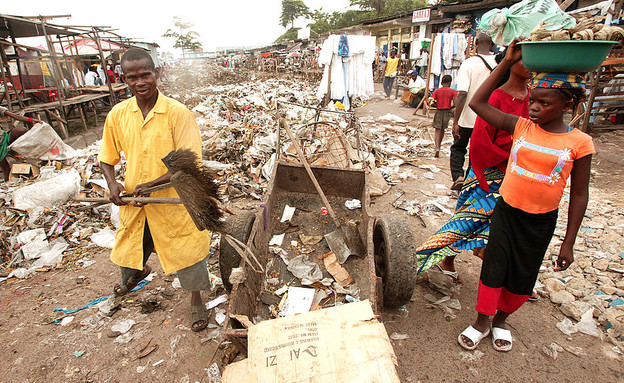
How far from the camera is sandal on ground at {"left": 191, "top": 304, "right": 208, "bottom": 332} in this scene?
2633 millimetres

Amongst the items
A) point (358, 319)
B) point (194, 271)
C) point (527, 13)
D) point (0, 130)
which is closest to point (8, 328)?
point (194, 271)

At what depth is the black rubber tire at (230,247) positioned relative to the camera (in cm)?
265

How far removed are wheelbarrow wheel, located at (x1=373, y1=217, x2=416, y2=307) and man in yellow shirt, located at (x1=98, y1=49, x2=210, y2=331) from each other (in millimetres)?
1505

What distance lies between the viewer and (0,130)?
16.9 ft

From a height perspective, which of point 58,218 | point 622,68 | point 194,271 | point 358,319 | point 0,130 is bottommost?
point 58,218

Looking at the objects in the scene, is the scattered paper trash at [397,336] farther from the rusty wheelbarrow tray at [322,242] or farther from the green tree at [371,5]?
the green tree at [371,5]

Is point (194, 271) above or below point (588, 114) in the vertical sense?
below

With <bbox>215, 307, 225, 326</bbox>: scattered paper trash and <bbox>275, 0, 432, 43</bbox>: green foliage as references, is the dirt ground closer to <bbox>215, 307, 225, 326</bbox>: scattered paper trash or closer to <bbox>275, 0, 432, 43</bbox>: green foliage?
<bbox>215, 307, 225, 326</bbox>: scattered paper trash

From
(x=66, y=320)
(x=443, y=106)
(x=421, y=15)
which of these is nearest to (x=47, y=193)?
(x=66, y=320)

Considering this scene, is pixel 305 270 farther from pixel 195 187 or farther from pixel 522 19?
pixel 522 19

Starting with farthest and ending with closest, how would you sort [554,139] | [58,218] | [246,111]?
[246,111] < [58,218] < [554,139]

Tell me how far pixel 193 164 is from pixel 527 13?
10.1 feet

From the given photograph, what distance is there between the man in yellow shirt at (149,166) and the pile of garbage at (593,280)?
3201 millimetres

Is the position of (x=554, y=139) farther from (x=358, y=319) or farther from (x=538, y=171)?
(x=358, y=319)
